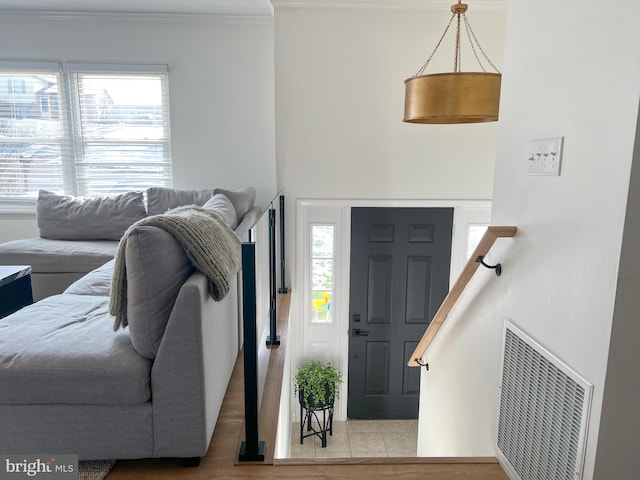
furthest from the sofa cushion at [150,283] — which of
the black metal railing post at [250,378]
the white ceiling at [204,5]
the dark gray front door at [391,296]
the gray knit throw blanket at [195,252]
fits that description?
the white ceiling at [204,5]

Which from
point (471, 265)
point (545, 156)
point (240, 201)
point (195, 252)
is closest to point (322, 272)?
point (240, 201)

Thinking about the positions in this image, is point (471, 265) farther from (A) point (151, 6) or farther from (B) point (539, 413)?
(A) point (151, 6)

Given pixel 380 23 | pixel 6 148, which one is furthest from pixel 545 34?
pixel 6 148

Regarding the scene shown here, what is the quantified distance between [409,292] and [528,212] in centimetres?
242

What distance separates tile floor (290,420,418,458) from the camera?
370 cm

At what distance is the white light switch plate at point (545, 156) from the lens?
4.50ft

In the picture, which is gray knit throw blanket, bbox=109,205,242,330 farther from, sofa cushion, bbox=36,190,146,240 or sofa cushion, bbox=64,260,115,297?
sofa cushion, bbox=36,190,146,240

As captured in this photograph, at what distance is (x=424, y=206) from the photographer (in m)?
3.80

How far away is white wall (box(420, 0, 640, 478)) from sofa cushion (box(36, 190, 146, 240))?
3.13 meters

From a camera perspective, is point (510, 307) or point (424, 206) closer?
point (510, 307)

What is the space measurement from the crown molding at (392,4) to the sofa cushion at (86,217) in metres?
2.14

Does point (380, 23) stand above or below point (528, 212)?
above

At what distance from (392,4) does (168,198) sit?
2.47m

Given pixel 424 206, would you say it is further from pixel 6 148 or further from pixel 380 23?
pixel 6 148
